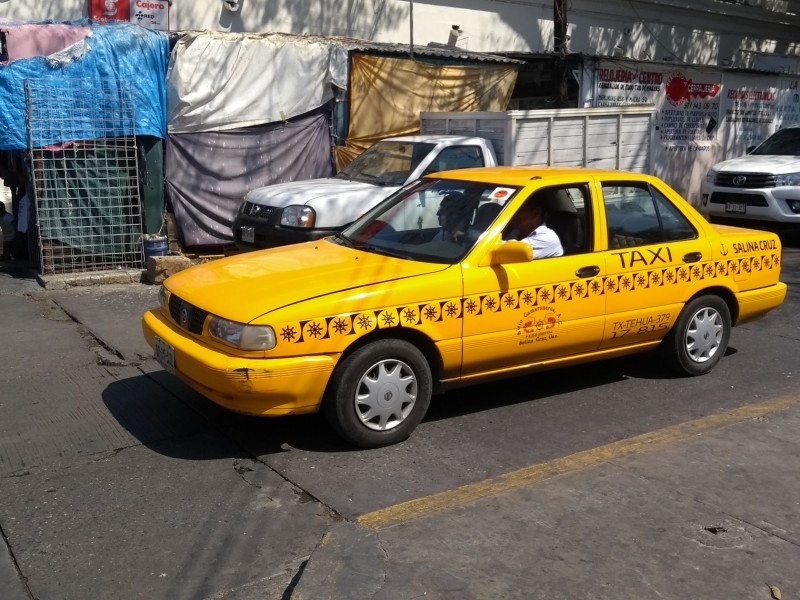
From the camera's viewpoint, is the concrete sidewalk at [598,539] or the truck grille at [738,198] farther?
the truck grille at [738,198]

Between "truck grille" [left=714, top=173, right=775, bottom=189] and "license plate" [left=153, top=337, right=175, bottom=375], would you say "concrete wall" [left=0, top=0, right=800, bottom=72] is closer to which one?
"truck grille" [left=714, top=173, right=775, bottom=189]

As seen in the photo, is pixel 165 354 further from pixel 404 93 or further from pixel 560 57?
pixel 560 57

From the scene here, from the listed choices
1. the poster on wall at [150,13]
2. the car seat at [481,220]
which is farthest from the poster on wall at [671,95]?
the car seat at [481,220]

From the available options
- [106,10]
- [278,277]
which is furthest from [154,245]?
[278,277]

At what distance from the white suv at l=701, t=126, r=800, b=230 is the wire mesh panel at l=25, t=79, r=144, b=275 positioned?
867cm

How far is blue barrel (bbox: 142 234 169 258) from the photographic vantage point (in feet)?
35.2

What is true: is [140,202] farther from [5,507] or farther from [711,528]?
[711,528]

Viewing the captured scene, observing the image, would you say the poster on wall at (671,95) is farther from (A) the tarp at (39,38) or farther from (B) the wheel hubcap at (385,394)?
(B) the wheel hubcap at (385,394)

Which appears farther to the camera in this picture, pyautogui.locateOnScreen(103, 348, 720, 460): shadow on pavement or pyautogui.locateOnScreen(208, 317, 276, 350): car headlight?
pyautogui.locateOnScreen(103, 348, 720, 460): shadow on pavement

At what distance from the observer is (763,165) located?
13500mm

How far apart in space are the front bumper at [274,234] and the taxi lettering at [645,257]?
3911mm

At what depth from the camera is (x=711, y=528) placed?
425cm

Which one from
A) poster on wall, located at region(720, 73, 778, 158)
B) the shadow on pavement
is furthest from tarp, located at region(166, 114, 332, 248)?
poster on wall, located at region(720, 73, 778, 158)

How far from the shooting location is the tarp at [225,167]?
11562 mm
